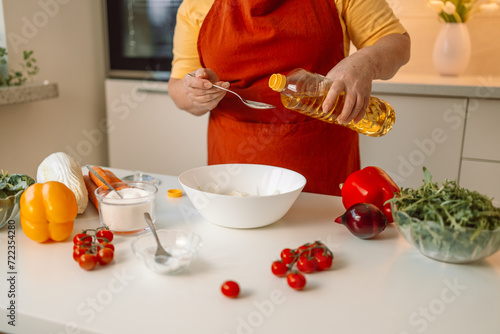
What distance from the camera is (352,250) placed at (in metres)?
0.80

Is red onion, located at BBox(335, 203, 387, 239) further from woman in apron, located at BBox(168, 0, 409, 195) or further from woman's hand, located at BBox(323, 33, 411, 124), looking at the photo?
woman in apron, located at BBox(168, 0, 409, 195)

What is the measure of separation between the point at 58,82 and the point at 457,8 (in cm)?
188

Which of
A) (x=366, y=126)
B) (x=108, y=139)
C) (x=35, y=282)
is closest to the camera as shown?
(x=35, y=282)

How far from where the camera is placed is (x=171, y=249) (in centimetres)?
75

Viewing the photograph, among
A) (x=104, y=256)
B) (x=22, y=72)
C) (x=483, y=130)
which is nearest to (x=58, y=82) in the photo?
(x=22, y=72)

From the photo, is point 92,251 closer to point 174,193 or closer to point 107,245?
point 107,245

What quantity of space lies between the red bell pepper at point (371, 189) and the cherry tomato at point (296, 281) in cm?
31

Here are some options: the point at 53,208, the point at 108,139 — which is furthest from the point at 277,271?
the point at 108,139

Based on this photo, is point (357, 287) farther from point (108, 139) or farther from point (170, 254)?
point (108, 139)

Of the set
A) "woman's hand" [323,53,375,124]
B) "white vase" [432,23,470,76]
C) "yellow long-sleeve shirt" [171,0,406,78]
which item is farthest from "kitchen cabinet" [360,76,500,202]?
"woman's hand" [323,53,375,124]

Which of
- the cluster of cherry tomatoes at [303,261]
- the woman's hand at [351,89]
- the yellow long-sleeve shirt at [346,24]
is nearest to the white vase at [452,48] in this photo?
the yellow long-sleeve shirt at [346,24]

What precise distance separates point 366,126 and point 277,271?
52 cm

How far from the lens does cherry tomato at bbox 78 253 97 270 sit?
710 mm

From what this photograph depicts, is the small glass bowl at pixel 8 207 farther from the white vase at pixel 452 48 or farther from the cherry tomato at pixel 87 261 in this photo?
the white vase at pixel 452 48
